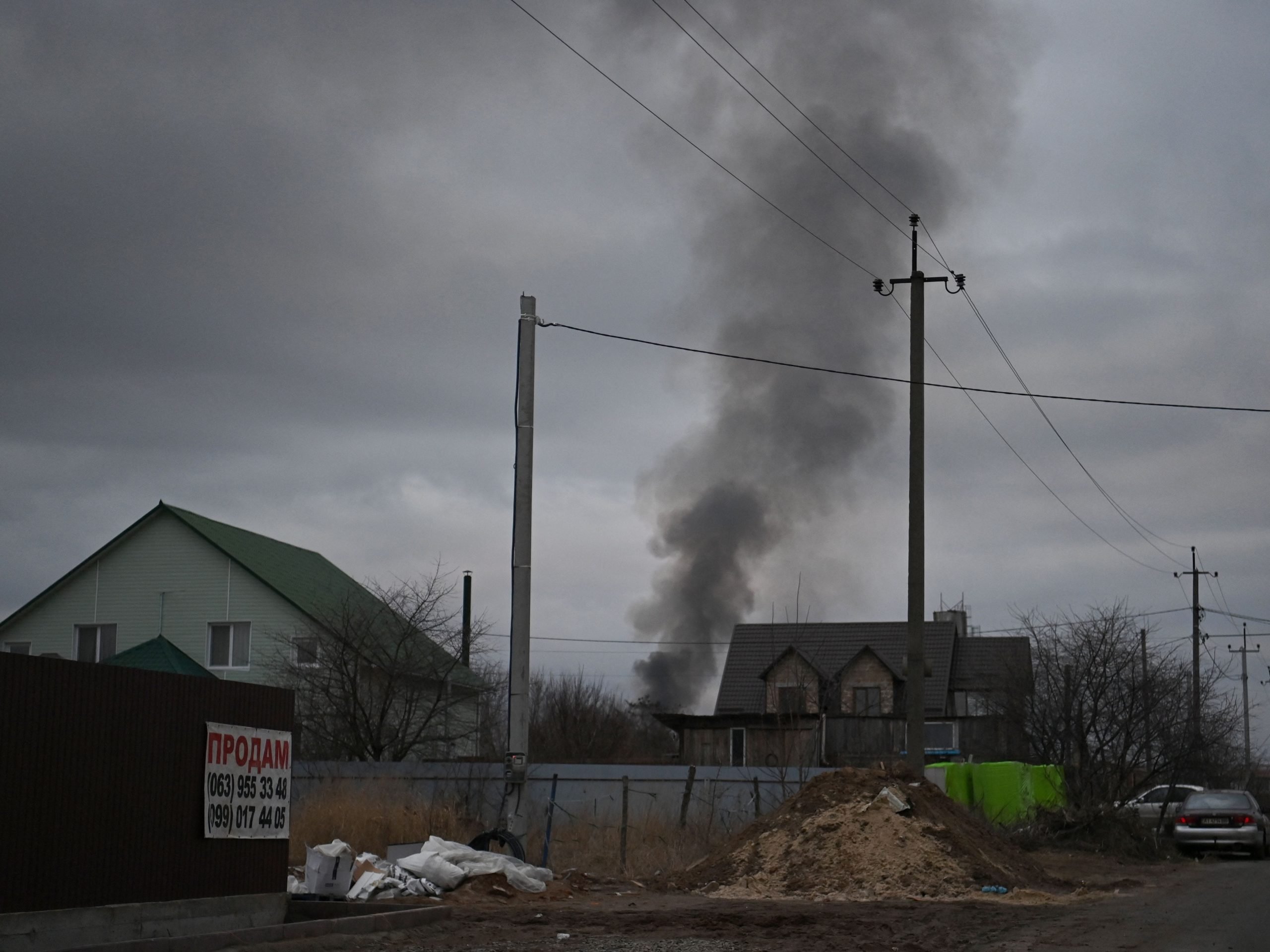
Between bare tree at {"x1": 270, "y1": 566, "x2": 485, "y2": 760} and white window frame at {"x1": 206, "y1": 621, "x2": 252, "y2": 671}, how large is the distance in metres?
3.07

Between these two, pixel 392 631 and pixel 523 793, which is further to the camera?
pixel 392 631

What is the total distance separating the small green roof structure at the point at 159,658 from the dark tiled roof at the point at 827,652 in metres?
24.5

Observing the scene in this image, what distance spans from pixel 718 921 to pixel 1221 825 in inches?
633

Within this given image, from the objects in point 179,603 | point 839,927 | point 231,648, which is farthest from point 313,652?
point 839,927

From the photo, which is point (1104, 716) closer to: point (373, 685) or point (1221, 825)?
point (1221, 825)

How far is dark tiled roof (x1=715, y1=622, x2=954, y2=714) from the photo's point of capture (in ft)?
167

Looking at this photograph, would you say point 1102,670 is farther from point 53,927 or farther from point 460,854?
point 53,927

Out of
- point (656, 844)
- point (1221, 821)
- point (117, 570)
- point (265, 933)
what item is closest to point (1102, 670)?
point (1221, 821)

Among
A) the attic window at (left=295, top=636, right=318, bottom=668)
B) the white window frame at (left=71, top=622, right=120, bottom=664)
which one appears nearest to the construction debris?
the attic window at (left=295, top=636, right=318, bottom=668)

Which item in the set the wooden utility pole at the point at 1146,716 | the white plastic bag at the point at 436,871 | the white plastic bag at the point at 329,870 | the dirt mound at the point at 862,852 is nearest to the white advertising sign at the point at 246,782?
the white plastic bag at the point at 329,870

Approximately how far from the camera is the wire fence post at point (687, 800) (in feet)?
74.9

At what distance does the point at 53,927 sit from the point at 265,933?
7.63ft

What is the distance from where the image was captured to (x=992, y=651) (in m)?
52.9

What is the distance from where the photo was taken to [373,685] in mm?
30516
